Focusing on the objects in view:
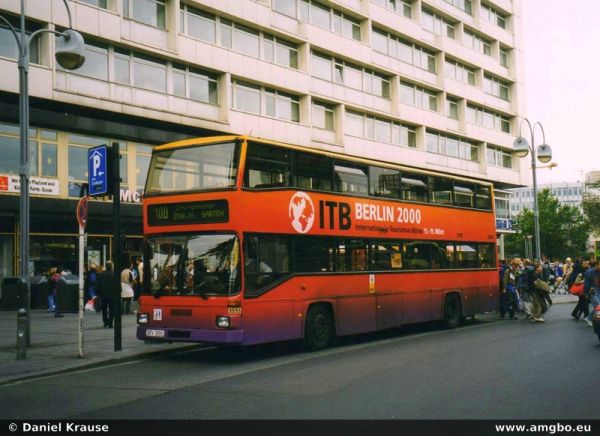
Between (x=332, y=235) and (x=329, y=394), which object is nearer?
(x=329, y=394)

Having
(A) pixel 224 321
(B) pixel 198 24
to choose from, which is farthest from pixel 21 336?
(B) pixel 198 24

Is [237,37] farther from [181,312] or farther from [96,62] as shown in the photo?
[181,312]

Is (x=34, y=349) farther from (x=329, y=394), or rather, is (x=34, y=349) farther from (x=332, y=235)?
(x=329, y=394)

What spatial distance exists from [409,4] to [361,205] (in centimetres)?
3297

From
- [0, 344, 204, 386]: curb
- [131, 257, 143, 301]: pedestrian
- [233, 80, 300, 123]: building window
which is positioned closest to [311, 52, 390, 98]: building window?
[233, 80, 300, 123]: building window

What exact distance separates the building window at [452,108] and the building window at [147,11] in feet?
77.5

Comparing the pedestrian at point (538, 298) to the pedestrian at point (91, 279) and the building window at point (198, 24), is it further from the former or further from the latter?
the building window at point (198, 24)

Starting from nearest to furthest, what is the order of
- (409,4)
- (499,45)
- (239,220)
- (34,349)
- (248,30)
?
(239,220), (34,349), (248,30), (409,4), (499,45)

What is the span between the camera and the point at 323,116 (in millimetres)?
37312

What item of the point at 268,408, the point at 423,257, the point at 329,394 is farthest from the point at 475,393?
the point at 423,257

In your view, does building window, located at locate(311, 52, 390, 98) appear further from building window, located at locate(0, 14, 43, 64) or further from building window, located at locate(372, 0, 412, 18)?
building window, located at locate(0, 14, 43, 64)

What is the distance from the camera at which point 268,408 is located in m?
7.57

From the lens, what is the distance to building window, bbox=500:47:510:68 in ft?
178

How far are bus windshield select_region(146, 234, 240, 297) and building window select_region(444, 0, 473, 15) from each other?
40.3m
